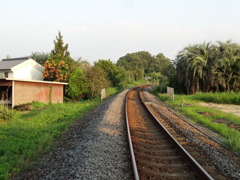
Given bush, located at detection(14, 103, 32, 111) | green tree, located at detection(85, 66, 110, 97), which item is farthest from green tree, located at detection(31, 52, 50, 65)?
bush, located at detection(14, 103, 32, 111)

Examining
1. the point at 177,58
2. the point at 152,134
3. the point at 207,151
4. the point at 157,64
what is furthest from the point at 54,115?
the point at 157,64

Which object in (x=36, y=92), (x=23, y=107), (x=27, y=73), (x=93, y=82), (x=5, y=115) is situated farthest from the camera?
(x=27, y=73)

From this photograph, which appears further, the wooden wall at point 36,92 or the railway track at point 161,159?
the wooden wall at point 36,92

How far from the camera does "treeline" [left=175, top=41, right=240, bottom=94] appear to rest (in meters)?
23.4

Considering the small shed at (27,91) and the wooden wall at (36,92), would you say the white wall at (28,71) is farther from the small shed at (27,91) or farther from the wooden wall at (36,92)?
the wooden wall at (36,92)

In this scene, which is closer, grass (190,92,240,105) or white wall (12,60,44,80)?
grass (190,92,240,105)

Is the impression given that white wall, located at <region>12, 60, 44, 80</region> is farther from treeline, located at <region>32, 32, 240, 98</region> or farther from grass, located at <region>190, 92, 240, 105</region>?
grass, located at <region>190, 92, 240, 105</region>

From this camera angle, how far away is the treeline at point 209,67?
2338 cm

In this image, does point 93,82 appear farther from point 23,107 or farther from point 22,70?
point 22,70

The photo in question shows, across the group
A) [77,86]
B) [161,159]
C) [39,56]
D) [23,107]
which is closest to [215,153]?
[161,159]

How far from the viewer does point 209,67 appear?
24453mm

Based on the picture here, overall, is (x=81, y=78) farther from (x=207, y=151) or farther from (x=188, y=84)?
(x=207, y=151)

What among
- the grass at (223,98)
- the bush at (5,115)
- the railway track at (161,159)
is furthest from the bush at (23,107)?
the grass at (223,98)

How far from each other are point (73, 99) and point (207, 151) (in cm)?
2231
